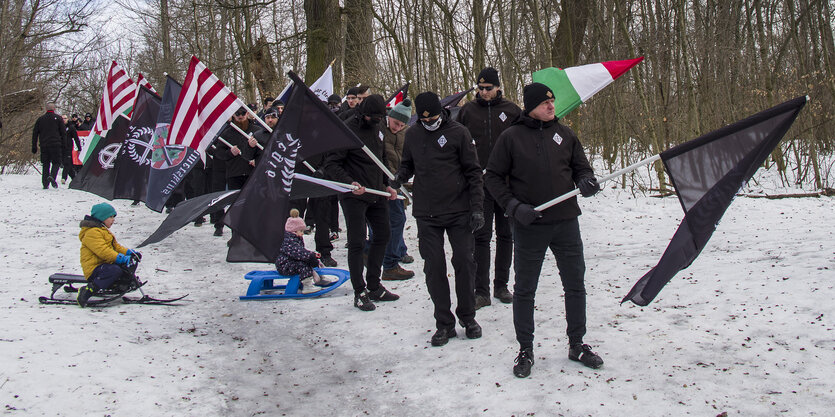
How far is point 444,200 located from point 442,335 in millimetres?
1132

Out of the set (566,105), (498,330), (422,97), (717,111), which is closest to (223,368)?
(498,330)

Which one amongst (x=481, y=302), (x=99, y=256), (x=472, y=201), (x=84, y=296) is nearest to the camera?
(x=472, y=201)

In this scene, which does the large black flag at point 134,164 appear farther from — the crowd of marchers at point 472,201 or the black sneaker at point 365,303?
the black sneaker at point 365,303

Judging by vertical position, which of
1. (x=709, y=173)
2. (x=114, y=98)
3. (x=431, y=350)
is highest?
(x=114, y=98)

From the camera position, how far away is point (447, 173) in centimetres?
563

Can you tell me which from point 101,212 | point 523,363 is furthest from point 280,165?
point 523,363

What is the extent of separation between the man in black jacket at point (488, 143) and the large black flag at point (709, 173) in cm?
207

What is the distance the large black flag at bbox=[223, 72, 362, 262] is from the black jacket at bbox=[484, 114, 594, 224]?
6.45ft

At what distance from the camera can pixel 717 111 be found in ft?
59.1

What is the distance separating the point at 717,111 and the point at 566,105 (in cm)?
1262

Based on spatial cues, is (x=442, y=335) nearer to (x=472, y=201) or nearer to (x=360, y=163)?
(x=472, y=201)

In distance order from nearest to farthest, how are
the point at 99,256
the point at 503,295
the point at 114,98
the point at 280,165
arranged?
the point at 280,165, the point at 503,295, the point at 99,256, the point at 114,98

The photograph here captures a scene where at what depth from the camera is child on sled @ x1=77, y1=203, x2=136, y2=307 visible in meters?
7.11

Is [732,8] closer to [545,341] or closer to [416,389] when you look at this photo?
[545,341]
